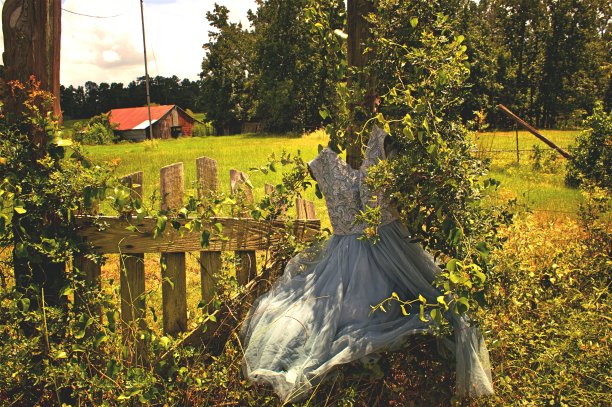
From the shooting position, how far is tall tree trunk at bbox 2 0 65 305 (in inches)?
113

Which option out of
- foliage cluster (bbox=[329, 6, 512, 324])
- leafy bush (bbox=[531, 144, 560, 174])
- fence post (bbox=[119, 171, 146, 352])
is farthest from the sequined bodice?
leafy bush (bbox=[531, 144, 560, 174])

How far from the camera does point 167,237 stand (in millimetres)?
3271

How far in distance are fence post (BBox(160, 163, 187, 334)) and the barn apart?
63318 mm

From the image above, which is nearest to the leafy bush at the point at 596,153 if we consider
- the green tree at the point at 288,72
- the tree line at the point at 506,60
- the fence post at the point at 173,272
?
the fence post at the point at 173,272

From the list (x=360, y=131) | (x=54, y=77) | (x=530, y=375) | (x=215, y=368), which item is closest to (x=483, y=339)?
(x=530, y=375)

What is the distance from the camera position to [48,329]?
2930 mm

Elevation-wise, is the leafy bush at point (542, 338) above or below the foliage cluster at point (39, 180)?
below

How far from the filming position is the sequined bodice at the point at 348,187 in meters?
2.99

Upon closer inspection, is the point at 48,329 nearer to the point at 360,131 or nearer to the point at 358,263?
the point at 358,263

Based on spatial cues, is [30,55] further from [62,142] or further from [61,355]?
[61,355]

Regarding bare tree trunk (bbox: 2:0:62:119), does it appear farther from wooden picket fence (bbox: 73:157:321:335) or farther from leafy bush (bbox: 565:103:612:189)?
leafy bush (bbox: 565:103:612:189)

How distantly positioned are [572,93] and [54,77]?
47.6 meters

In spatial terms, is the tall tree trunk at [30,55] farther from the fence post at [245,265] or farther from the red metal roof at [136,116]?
the red metal roof at [136,116]

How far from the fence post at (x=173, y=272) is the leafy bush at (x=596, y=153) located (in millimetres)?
3561
